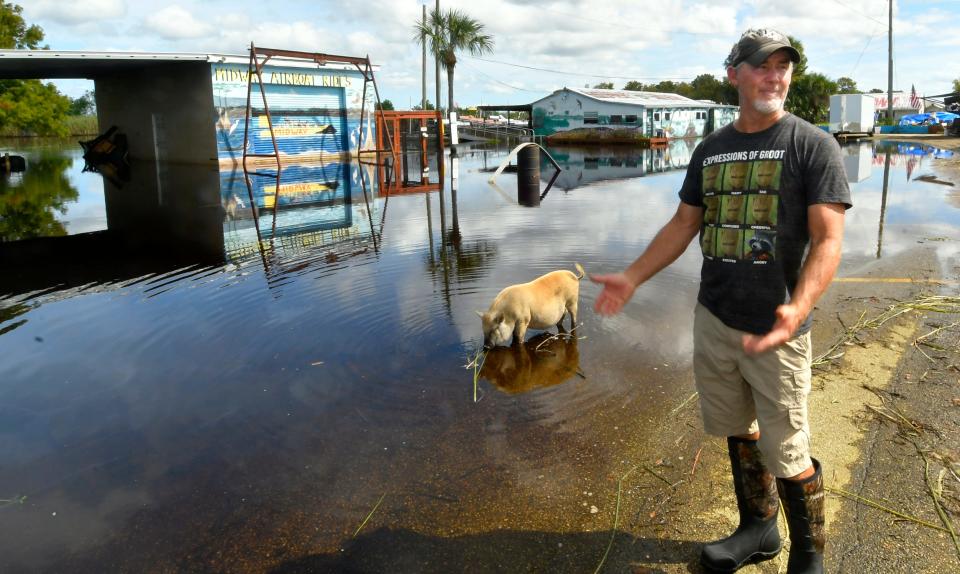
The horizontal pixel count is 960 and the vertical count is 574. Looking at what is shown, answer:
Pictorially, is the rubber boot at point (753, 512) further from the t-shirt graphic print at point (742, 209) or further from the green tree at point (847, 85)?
the green tree at point (847, 85)

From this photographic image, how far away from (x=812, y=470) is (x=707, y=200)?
4.44ft

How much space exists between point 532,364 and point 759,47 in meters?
3.84

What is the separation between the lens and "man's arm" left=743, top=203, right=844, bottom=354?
2.54 meters

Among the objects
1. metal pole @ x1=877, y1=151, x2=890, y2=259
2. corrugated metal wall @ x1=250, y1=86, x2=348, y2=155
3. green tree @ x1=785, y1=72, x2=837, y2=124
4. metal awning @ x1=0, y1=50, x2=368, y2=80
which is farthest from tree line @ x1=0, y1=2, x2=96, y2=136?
green tree @ x1=785, y1=72, x2=837, y2=124

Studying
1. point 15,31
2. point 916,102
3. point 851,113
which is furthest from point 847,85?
point 15,31

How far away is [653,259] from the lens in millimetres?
3426

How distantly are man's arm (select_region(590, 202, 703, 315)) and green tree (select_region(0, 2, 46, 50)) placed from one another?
58.8 meters

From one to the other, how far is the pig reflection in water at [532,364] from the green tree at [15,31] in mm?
56639

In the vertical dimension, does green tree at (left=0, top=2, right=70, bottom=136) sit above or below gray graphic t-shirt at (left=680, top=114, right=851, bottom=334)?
above

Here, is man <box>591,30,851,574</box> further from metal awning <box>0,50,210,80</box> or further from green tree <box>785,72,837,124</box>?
green tree <box>785,72,837,124</box>

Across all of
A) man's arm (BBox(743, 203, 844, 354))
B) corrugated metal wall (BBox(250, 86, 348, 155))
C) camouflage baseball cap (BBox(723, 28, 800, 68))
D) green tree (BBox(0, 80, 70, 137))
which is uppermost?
green tree (BBox(0, 80, 70, 137))

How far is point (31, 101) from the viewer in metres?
49.6

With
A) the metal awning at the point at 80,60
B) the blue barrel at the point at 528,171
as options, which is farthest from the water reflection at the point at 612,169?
the metal awning at the point at 80,60

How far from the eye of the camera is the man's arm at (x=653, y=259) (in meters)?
3.34
